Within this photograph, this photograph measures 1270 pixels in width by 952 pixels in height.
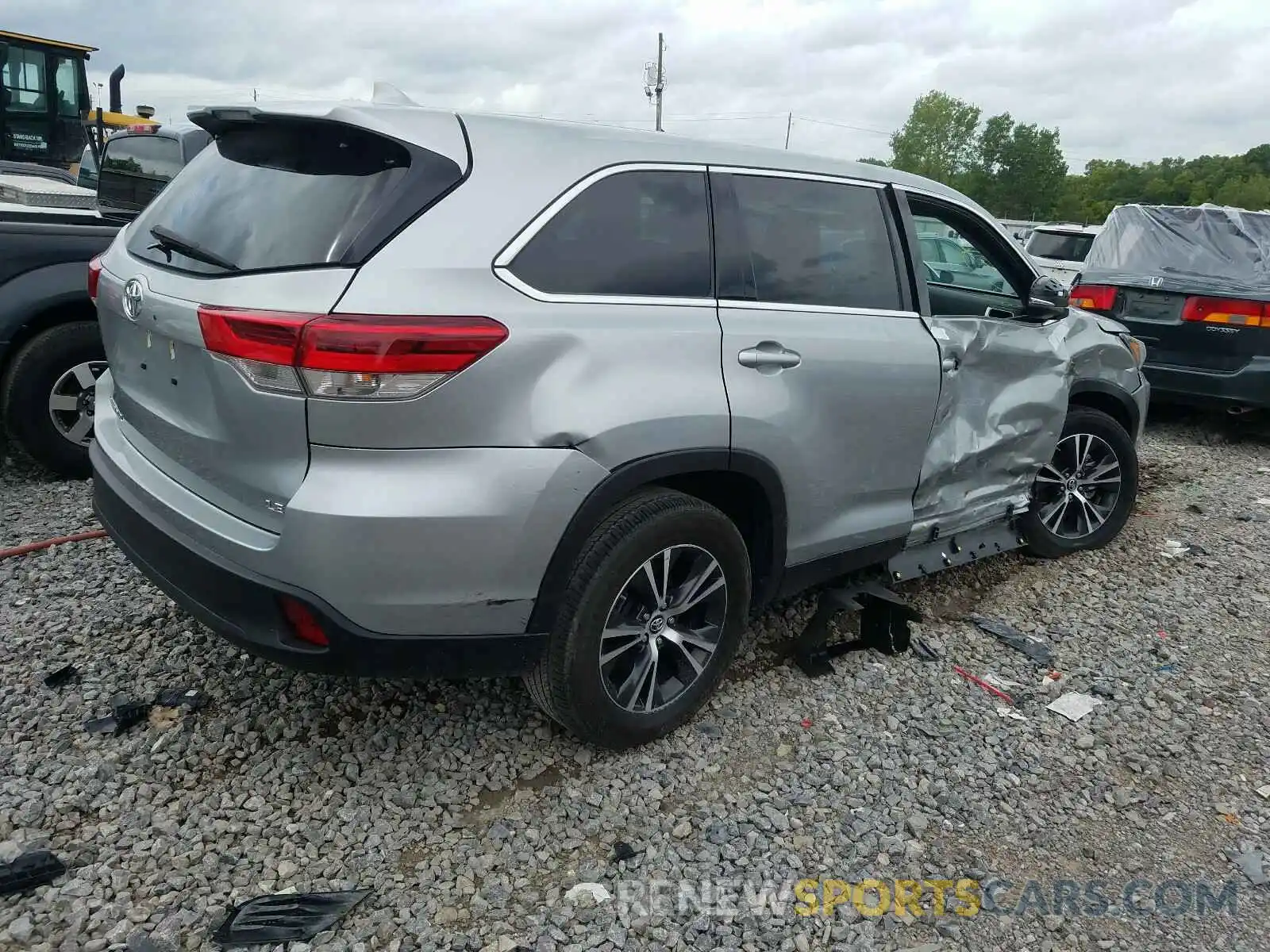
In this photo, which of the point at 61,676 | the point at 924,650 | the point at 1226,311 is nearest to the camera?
the point at 61,676

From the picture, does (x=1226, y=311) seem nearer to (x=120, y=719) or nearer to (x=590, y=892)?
(x=590, y=892)

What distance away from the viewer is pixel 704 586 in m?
2.95

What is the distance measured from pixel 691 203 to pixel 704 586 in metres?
1.18

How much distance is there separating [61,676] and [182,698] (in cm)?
44

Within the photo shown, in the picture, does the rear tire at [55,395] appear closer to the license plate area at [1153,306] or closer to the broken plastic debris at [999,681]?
the broken plastic debris at [999,681]

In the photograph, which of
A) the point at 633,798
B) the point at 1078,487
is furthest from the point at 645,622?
the point at 1078,487

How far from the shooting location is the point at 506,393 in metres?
2.30

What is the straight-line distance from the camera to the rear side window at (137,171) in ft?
19.9

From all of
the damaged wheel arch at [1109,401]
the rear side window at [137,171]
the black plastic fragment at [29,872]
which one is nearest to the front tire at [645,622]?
the black plastic fragment at [29,872]

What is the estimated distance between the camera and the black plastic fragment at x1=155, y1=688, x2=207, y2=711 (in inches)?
120

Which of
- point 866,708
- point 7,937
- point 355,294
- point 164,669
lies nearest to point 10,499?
point 164,669

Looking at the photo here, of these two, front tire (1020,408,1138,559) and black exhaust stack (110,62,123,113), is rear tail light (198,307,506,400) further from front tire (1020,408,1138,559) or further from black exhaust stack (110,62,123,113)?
black exhaust stack (110,62,123,113)

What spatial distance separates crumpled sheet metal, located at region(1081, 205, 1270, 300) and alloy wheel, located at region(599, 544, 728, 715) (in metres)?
5.77

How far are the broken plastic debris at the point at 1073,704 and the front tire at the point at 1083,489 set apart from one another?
1.24 metres
